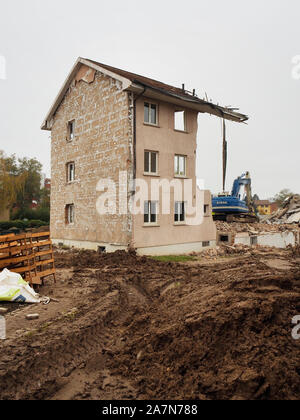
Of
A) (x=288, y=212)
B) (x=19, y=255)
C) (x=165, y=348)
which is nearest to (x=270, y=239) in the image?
(x=288, y=212)

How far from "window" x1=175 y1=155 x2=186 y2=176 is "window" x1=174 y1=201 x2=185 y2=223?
176 centimetres

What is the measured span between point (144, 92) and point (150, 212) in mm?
6176

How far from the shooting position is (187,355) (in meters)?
4.66

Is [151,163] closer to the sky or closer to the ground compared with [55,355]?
closer to the sky

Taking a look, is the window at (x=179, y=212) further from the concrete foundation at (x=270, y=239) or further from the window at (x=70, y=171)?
the window at (x=70, y=171)

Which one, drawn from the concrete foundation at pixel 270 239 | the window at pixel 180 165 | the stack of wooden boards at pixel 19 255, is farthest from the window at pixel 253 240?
the stack of wooden boards at pixel 19 255

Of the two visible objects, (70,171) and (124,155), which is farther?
(70,171)

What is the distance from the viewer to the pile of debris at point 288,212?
30.8 meters

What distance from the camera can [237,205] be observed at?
25.1m

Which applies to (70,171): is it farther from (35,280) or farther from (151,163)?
(35,280)

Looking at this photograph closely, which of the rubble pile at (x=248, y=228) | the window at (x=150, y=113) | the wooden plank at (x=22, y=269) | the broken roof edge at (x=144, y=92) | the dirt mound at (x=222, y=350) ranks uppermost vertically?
the broken roof edge at (x=144, y=92)

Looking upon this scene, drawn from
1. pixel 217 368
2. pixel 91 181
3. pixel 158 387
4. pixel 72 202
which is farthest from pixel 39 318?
pixel 72 202

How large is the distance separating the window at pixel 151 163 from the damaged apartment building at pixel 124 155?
27mm

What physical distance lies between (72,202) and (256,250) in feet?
38.7
